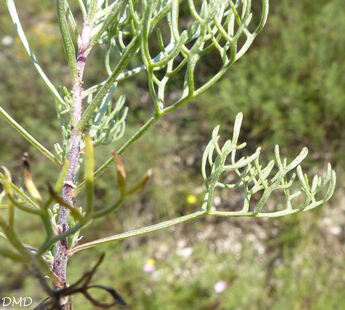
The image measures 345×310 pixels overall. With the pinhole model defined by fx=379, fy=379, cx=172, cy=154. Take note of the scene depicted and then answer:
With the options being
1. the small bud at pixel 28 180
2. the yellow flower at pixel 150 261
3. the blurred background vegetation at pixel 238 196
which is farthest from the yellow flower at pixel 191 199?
the small bud at pixel 28 180

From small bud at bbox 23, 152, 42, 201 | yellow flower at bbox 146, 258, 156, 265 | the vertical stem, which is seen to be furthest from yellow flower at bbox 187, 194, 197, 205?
small bud at bbox 23, 152, 42, 201

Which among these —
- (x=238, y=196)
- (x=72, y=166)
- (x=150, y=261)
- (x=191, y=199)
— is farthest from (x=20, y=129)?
(x=238, y=196)

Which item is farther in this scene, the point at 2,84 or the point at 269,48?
the point at 2,84

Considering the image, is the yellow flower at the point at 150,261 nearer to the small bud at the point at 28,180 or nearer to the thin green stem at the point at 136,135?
the thin green stem at the point at 136,135

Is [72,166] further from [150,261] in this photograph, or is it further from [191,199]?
[191,199]

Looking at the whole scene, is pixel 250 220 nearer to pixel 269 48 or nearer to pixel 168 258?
pixel 168 258

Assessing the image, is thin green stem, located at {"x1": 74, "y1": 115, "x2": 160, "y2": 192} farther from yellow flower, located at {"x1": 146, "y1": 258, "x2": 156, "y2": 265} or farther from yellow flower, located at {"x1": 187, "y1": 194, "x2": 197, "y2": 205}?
yellow flower, located at {"x1": 187, "y1": 194, "x2": 197, "y2": 205}

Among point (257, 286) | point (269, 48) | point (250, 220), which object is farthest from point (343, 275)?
point (269, 48)
